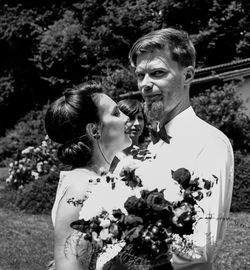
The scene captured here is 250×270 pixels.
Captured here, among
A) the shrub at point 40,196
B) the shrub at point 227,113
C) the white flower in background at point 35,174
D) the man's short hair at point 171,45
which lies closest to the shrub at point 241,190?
the shrub at point 227,113

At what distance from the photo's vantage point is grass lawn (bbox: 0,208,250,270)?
282 inches

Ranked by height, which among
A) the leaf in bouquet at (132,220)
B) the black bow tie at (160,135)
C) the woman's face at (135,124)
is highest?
the leaf in bouquet at (132,220)

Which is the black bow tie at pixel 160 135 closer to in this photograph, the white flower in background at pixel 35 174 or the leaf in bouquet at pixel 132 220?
the leaf in bouquet at pixel 132 220

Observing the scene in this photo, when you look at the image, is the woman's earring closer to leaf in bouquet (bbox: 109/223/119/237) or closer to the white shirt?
the white shirt

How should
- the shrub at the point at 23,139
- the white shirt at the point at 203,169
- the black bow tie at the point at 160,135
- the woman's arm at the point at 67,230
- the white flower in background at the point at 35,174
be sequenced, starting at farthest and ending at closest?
the shrub at the point at 23,139 → the white flower in background at the point at 35,174 → the black bow tie at the point at 160,135 → the woman's arm at the point at 67,230 → the white shirt at the point at 203,169

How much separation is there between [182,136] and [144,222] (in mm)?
679

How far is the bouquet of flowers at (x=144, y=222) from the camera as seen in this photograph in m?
2.11

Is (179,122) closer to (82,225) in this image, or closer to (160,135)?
(160,135)

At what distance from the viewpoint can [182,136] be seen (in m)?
2.73

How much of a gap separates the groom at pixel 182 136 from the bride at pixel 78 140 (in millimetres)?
347

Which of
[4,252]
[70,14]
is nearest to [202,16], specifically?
[70,14]

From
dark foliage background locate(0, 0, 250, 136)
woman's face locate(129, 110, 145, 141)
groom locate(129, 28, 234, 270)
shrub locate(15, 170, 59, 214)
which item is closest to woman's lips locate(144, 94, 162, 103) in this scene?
groom locate(129, 28, 234, 270)

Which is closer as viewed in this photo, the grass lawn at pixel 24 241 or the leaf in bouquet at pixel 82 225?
the leaf in bouquet at pixel 82 225

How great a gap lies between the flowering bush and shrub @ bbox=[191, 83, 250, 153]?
3.82m
